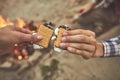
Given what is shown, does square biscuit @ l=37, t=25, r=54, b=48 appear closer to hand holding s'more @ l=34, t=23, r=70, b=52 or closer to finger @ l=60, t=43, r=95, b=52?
hand holding s'more @ l=34, t=23, r=70, b=52

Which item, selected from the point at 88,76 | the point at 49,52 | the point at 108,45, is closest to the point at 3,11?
the point at 49,52

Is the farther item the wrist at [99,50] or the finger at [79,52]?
the wrist at [99,50]

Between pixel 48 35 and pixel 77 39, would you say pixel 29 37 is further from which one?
pixel 77 39

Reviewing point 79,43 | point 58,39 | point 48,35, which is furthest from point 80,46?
point 48,35

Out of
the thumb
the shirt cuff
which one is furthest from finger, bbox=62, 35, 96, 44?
the shirt cuff

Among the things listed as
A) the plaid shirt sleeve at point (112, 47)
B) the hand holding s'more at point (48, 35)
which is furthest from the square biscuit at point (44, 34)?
the plaid shirt sleeve at point (112, 47)

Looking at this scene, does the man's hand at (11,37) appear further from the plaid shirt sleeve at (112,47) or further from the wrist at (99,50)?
the plaid shirt sleeve at (112,47)

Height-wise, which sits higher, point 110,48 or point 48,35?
point 48,35

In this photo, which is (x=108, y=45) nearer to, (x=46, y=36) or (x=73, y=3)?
(x=46, y=36)

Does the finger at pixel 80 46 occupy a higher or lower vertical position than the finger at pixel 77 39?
lower
